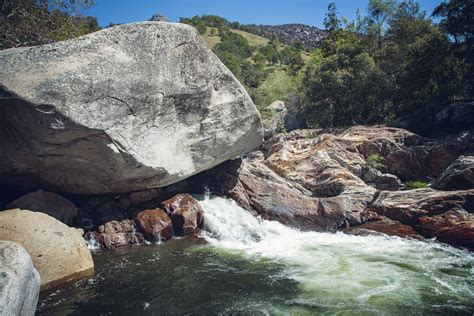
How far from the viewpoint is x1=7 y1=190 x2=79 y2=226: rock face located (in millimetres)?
15273

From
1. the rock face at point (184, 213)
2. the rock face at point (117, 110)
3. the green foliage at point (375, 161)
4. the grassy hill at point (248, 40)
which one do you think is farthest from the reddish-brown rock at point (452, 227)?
the grassy hill at point (248, 40)

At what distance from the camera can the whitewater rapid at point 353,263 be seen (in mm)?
10422

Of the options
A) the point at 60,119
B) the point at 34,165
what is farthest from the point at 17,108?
the point at 34,165

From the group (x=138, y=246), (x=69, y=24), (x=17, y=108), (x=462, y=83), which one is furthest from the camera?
(x=462, y=83)

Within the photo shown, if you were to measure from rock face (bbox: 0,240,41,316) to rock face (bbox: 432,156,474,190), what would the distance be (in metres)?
18.4

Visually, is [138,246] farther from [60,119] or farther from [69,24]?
[69,24]

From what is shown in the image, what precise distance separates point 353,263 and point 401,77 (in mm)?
24788

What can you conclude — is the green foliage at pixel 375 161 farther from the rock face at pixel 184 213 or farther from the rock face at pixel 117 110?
the rock face at pixel 184 213

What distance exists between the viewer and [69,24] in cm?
2209

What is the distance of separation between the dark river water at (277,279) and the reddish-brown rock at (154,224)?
2.39ft

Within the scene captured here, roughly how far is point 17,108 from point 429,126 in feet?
96.2

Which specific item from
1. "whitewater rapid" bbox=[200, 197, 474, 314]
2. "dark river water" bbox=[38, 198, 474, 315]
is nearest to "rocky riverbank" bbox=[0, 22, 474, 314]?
"whitewater rapid" bbox=[200, 197, 474, 314]

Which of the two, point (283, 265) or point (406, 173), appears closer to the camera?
point (283, 265)

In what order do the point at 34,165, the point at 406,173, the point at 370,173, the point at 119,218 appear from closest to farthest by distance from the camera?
1. the point at 34,165
2. the point at 119,218
3. the point at 370,173
4. the point at 406,173
